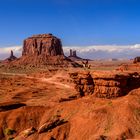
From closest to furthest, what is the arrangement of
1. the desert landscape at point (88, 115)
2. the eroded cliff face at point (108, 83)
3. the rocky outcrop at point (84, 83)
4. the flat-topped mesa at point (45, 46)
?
the desert landscape at point (88, 115), the eroded cliff face at point (108, 83), the rocky outcrop at point (84, 83), the flat-topped mesa at point (45, 46)

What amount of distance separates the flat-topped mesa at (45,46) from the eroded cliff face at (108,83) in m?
150

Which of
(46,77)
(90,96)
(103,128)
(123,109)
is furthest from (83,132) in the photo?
(46,77)

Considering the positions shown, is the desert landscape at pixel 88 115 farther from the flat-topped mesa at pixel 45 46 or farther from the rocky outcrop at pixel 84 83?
the flat-topped mesa at pixel 45 46

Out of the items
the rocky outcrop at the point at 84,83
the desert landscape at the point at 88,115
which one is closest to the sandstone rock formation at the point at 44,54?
the rocky outcrop at the point at 84,83

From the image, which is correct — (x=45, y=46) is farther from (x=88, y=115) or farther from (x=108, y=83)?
A: (x=88, y=115)

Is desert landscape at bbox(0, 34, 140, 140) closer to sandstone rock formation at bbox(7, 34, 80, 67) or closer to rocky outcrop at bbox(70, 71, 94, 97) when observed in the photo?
rocky outcrop at bbox(70, 71, 94, 97)

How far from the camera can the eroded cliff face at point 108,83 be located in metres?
35.1

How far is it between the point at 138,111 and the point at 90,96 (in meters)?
6.85

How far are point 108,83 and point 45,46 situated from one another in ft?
515

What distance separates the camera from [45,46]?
191 metres

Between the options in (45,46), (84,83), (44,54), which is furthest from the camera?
(45,46)

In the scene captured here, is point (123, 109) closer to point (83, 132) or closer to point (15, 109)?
point (83, 132)

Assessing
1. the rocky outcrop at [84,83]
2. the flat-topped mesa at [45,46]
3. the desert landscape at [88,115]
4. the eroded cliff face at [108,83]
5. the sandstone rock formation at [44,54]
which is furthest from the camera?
the flat-topped mesa at [45,46]

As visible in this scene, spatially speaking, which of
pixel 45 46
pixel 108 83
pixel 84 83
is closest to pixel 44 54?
pixel 45 46
